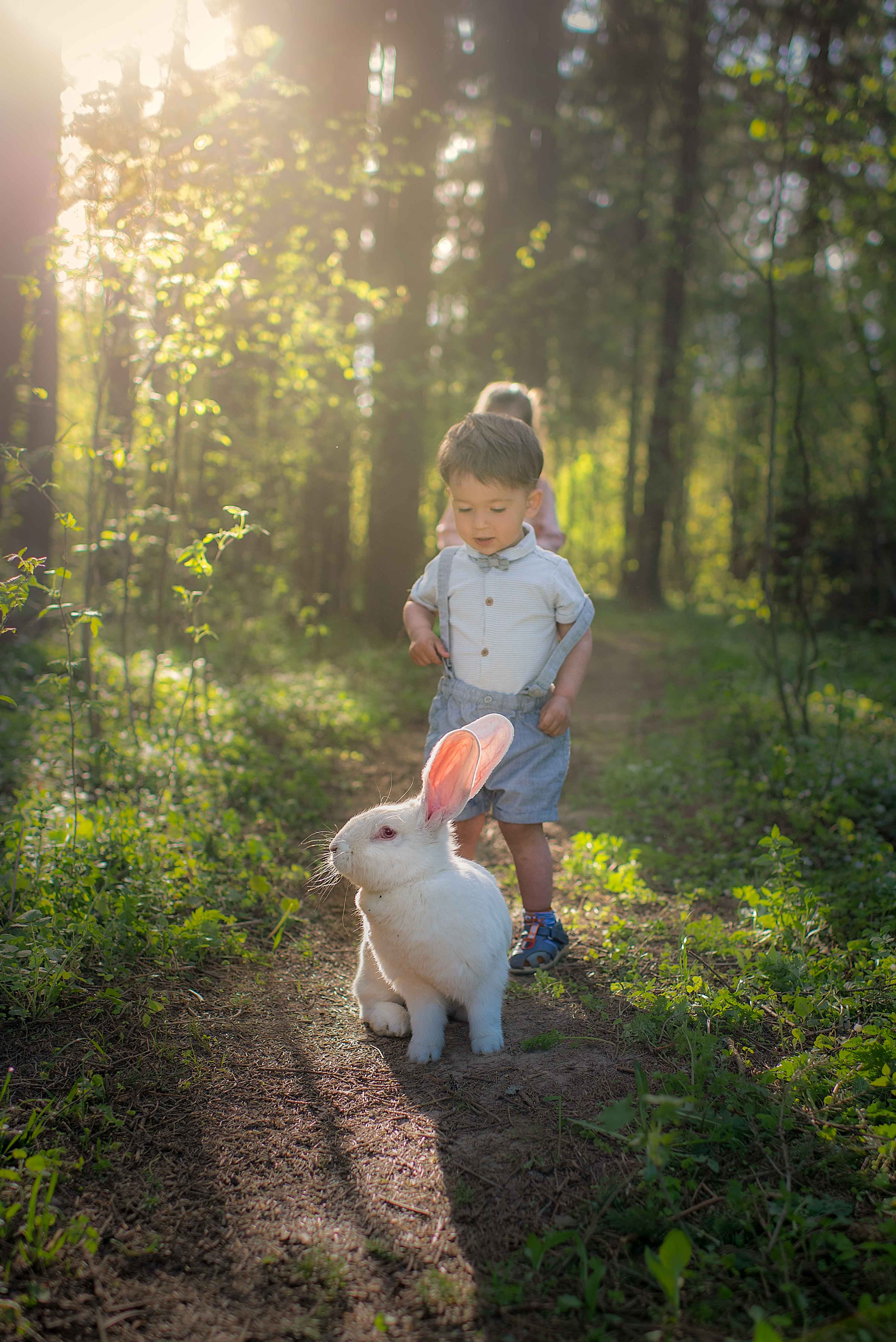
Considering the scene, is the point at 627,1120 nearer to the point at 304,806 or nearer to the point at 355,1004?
the point at 355,1004

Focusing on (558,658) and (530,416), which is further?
(530,416)

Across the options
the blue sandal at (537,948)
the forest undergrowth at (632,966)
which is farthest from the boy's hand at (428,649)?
the forest undergrowth at (632,966)

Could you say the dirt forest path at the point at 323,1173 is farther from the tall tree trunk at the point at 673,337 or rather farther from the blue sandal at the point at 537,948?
the tall tree trunk at the point at 673,337

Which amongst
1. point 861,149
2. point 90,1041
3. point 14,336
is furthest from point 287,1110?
point 14,336

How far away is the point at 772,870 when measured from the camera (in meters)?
3.81

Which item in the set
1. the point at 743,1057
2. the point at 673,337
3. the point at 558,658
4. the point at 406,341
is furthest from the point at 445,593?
the point at 673,337

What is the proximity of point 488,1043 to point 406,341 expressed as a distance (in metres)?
8.41

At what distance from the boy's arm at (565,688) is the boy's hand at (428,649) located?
0.26ft

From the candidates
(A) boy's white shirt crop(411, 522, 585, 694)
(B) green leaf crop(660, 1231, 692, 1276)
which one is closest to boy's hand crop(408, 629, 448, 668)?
(A) boy's white shirt crop(411, 522, 585, 694)

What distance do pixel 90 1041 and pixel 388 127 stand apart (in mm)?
9179

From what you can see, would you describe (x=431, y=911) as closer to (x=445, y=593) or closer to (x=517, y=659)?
(x=517, y=659)

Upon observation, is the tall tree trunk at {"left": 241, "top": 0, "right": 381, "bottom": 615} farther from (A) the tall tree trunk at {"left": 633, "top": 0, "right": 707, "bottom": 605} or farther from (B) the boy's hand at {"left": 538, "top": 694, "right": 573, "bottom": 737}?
(B) the boy's hand at {"left": 538, "top": 694, "right": 573, "bottom": 737}

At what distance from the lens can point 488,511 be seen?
332 centimetres

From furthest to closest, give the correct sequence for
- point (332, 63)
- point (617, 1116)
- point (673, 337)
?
point (673, 337), point (332, 63), point (617, 1116)
